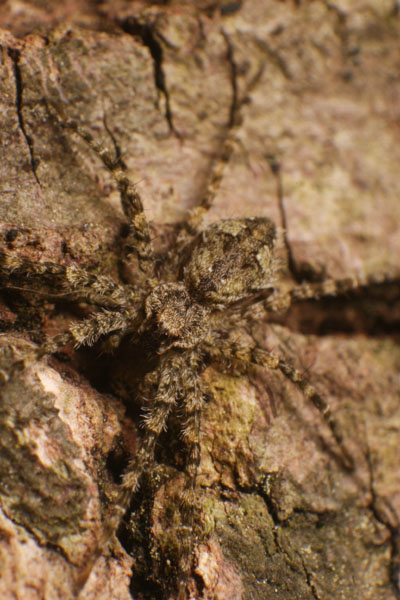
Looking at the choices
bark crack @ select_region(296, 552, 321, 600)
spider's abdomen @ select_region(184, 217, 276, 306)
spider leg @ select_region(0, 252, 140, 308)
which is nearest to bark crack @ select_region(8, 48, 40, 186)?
spider leg @ select_region(0, 252, 140, 308)

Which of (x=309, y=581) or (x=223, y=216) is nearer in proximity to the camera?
(x=309, y=581)

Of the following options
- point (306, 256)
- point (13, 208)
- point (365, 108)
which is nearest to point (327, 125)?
point (365, 108)

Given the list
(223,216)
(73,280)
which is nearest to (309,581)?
(73,280)

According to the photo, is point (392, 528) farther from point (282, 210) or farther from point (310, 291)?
point (282, 210)

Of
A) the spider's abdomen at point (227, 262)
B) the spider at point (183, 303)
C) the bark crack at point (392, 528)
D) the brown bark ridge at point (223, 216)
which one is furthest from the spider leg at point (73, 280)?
the bark crack at point (392, 528)

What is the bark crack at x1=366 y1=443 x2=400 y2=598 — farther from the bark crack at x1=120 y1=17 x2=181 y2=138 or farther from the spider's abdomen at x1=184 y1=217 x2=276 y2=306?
the bark crack at x1=120 y1=17 x2=181 y2=138

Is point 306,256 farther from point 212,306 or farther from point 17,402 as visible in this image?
point 17,402
